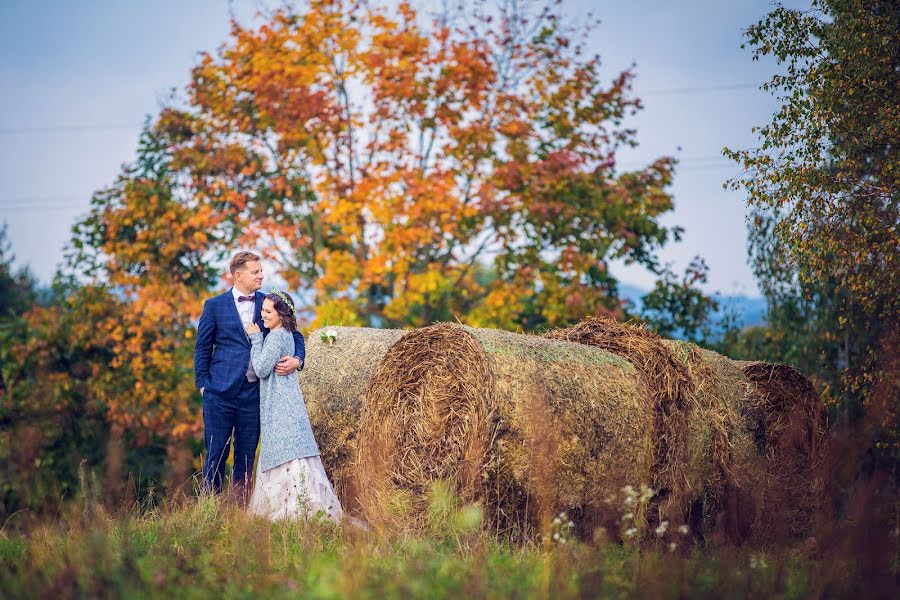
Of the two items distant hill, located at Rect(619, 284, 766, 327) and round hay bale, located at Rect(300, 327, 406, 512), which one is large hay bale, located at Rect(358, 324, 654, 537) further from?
distant hill, located at Rect(619, 284, 766, 327)

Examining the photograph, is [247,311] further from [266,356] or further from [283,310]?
[266,356]

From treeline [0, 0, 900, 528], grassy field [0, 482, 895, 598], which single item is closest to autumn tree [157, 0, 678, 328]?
treeline [0, 0, 900, 528]

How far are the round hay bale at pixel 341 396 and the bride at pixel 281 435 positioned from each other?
1.24 meters

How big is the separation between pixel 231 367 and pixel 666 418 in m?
3.30

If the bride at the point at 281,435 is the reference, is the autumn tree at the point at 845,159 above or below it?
above

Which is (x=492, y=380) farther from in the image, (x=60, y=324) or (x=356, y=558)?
(x=60, y=324)

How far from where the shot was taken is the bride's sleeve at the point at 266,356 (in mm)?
7078

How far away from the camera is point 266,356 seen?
707 centimetres

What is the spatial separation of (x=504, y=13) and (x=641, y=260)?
4626 mm

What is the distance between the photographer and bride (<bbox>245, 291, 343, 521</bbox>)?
23.2 feet

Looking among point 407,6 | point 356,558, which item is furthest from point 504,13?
point 356,558

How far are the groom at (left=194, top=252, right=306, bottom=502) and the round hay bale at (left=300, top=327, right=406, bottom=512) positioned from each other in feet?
4.26

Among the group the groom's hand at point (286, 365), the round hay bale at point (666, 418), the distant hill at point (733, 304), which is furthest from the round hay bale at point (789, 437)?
the distant hill at point (733, 304)

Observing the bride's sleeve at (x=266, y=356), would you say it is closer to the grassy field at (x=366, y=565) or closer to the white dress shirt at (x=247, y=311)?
the white dress shirt at (x=247, y=311)
